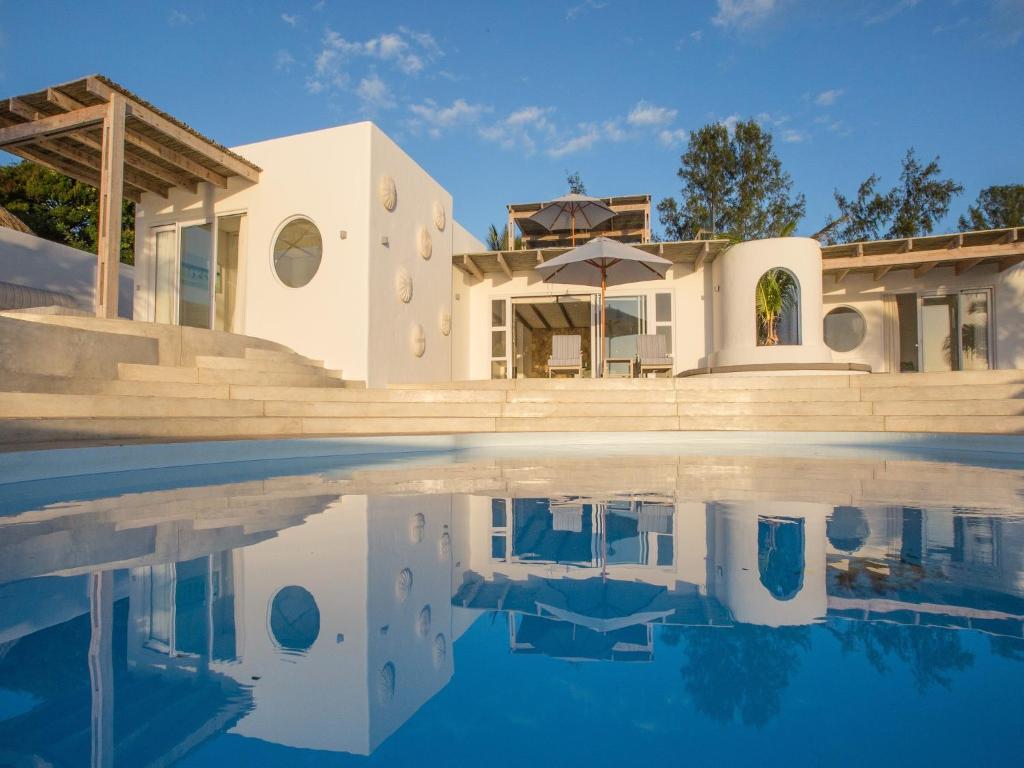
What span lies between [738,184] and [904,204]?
674 cm

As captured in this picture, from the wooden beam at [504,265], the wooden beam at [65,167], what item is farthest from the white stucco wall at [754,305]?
the wooden beam at [65,167]

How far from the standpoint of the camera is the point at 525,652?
1.36 metres

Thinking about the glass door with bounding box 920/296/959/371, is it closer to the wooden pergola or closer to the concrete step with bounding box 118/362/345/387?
the concrete step with bounding box 118/362/345/387

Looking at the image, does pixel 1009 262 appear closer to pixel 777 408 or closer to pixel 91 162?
pixel 777 408

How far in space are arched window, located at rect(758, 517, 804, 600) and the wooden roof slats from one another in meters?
8.94

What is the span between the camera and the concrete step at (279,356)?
8.13 meters

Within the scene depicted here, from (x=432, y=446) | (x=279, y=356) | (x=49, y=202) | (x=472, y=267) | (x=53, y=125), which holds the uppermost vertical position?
(x=49, y=202)

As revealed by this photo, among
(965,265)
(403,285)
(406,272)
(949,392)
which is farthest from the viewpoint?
(965,265)

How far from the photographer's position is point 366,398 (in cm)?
805

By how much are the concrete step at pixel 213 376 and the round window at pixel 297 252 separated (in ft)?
6.86

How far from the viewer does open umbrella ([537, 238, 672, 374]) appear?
992 cm

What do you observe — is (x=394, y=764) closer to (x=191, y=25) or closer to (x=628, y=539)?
(x=628, y=539)

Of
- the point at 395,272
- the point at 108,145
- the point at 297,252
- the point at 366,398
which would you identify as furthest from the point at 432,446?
the point at 108,145

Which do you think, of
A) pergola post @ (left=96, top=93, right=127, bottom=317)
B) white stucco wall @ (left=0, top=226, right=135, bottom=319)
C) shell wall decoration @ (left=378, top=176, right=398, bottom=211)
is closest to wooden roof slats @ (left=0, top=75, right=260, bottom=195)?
pergola post @ (left=96, top=93, right=127, bottom=317)
